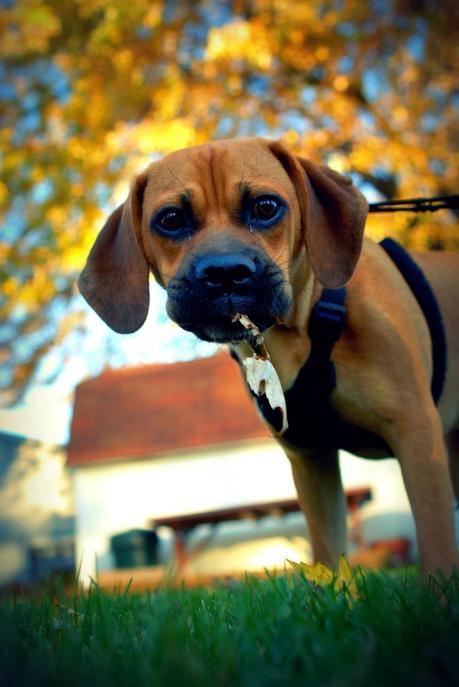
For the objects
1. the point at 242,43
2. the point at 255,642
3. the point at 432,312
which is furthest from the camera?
the point at 242,43

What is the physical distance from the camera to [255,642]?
1.97 metres

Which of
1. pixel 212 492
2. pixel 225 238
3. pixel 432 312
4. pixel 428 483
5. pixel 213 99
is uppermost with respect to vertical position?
pixel 213 99

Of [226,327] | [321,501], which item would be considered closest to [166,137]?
[321,501]

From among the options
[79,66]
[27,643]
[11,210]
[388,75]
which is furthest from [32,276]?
[27,643]

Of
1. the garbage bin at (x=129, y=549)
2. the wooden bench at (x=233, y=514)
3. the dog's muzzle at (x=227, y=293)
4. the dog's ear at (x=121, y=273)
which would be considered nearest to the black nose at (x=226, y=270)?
the dog's muzzle at (x=227, y=293)

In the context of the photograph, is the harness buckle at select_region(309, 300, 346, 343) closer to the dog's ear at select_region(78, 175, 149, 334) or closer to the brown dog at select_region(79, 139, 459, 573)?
the brown dog at select_region(79, 139, 459, 573)

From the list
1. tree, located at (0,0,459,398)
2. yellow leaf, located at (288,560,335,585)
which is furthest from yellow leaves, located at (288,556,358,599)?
tree, located at (0,0,459,398)

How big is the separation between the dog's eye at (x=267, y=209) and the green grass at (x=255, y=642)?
1646mm

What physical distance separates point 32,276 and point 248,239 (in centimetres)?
1205

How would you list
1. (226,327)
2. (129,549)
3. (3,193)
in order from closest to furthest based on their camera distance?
(226,327) < (3,193) < (129,549)

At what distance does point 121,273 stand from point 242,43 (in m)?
10.6

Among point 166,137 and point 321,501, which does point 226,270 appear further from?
point 166,137

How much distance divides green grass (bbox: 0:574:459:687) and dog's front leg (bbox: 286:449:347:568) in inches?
48.4

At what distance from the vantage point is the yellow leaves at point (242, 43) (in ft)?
42.9
